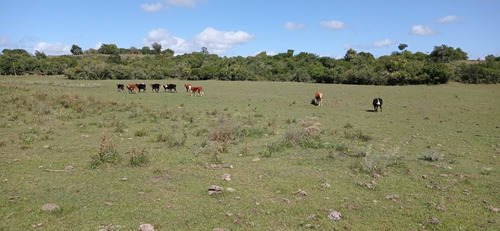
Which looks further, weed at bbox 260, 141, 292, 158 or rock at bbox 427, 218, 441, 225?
weed at bbox 260, 141, 292, 158

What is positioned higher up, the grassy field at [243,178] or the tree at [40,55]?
the tree at [40,55]

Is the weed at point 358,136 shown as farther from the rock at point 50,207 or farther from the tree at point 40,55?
the tree at point 40,55

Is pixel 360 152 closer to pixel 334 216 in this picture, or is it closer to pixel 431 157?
pixel 431 157

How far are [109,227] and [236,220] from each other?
203 cm

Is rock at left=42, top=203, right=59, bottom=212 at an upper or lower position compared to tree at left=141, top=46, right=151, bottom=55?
lower

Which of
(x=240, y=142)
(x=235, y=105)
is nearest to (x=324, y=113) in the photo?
(x=235, y=105)

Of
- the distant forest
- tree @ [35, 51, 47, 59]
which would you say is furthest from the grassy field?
tree @ [35, 51, 47, 59]

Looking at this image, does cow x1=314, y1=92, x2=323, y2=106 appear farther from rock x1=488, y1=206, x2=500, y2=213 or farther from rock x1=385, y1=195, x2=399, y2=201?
rock x1=488, y1=206, x2=500, y2=213

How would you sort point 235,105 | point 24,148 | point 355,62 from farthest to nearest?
point 355,62 < point 235,105 < point 24,148

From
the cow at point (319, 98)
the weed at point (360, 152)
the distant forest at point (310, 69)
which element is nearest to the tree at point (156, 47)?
the distant forest at point (310, 69)

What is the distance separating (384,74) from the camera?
5372 cm

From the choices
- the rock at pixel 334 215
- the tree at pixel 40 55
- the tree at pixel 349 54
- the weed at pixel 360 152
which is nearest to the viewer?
the rock at pixel 334 215

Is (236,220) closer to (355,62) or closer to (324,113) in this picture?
(324,113)

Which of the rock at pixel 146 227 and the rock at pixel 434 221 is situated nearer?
the rock at pixel 146 227
